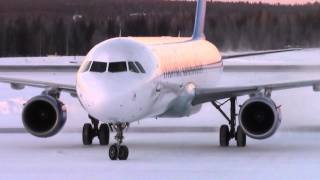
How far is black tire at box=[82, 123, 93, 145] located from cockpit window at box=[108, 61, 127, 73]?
376 cm

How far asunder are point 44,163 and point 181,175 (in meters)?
2.86

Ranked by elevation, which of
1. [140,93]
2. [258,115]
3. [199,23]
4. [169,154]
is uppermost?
[199,23]

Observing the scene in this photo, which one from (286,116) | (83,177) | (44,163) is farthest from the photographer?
(286,116)

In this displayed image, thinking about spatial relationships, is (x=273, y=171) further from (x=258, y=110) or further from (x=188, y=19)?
(x=188, y=19)

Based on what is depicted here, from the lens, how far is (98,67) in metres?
16.0

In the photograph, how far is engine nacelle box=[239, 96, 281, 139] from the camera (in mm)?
17938

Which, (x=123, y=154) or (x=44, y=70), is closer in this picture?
(x=123, y=154)

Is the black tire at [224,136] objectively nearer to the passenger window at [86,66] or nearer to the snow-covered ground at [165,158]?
the snow-covered ground at [165,158]

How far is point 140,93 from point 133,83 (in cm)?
24

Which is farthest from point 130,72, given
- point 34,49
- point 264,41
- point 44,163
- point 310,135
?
point 34,49

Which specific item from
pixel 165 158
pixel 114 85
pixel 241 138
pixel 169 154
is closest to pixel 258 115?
pixel 241 138

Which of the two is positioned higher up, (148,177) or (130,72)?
(130,72)

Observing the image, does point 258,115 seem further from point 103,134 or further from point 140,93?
point 103,134

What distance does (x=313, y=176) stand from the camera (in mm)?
13234
